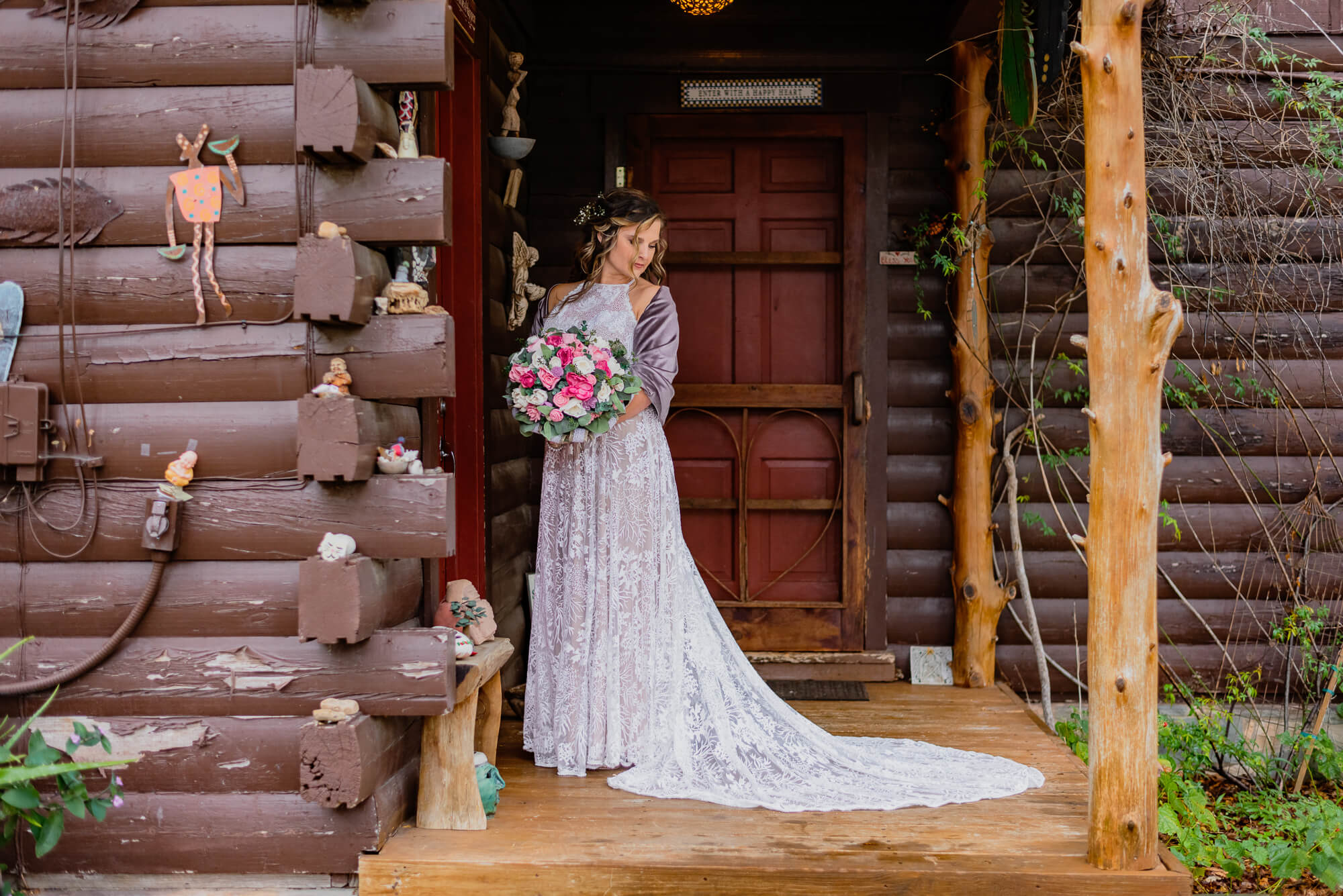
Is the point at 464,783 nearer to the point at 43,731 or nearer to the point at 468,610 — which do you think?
the point at 468,610

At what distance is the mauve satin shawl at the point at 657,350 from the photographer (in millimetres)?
3625

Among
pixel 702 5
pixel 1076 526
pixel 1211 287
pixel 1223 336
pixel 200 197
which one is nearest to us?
pixel 200 197

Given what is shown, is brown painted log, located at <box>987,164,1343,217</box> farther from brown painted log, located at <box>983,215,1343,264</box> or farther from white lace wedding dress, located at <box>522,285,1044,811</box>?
white lace wedding dress, located at <box>522,285,1044,811</box>

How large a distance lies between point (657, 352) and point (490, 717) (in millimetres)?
1415

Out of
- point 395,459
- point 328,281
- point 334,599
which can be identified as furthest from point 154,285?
point 334,599

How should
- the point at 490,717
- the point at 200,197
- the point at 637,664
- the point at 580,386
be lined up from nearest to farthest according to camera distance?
the point at 200,197
the point at 580,386
the point at 490,717
the point at 637,664

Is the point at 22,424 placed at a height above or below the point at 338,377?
below

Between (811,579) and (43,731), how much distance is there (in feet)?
10.9

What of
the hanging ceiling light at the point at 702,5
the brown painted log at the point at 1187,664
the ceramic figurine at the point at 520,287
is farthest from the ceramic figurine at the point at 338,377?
the brown painted log at the point at 1187,664

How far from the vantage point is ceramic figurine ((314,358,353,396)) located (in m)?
2.71

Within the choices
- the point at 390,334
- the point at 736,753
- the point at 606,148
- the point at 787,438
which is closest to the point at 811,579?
the point at 787,438

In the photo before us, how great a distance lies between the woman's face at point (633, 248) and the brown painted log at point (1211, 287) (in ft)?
5.45

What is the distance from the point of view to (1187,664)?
15.6ft

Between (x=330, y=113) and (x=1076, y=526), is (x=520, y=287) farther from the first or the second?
(x=1076, y=526)
